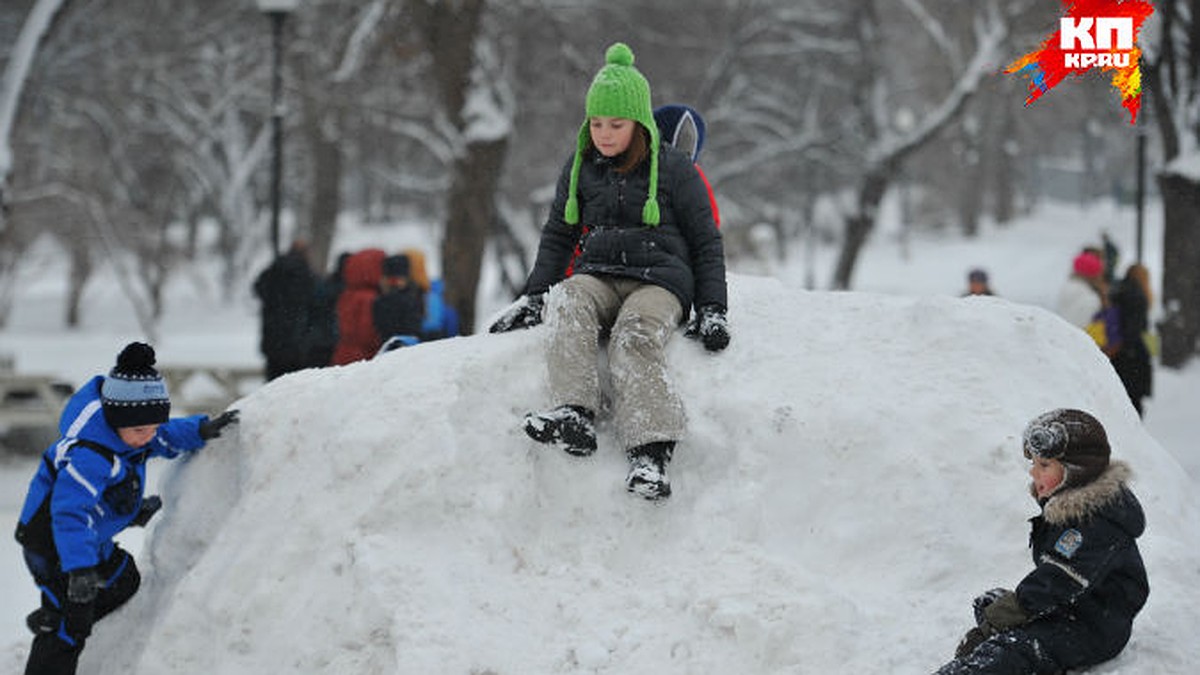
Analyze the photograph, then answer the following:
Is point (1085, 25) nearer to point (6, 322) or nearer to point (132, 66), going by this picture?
point (132, 66)

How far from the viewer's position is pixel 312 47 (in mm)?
20516

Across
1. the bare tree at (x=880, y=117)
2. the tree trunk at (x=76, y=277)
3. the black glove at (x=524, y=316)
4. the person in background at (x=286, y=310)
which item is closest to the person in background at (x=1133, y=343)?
the black glove at (x=524, y=316)

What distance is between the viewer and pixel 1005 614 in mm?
2998

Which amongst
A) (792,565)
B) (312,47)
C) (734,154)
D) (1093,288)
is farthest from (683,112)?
(734,154)

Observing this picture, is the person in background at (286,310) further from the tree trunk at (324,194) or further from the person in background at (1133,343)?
the tree trunk at (324,194)

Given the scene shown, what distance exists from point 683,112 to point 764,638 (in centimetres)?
263

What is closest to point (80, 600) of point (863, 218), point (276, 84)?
point (276, 84)

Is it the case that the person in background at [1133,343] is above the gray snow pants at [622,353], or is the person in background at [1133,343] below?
below

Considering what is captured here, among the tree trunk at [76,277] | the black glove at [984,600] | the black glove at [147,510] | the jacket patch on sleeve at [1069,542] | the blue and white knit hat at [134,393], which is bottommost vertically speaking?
the tree trunk at [76,277]

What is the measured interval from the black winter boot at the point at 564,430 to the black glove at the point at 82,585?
158 centimetres

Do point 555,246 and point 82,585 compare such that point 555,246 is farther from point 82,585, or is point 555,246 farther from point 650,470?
point 82,585

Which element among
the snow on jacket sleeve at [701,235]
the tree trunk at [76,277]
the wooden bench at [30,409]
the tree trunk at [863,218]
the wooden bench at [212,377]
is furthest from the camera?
the tree trunk at [76,277]

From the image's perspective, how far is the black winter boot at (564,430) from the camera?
12.5 ft

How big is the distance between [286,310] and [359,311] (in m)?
1.20
